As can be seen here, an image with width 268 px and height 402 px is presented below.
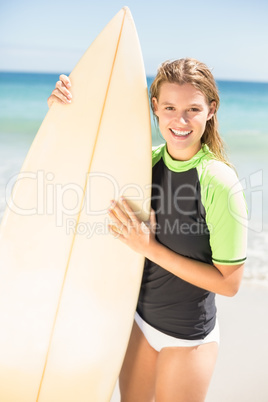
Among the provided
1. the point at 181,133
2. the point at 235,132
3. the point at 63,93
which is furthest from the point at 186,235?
the point at 235,132

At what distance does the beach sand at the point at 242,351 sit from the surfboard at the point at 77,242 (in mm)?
772

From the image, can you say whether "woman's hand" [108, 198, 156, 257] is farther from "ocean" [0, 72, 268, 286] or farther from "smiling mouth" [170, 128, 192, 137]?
"ocean" [0, 72, 268, 286]

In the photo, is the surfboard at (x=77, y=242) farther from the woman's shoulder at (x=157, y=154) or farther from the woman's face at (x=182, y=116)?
the woman's face at (x=182, y=116)

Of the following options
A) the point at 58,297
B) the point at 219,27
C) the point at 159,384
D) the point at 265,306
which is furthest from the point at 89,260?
the point at 219,27

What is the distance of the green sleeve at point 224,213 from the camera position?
1.29 m

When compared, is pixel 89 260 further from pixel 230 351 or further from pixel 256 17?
pixel 256 17

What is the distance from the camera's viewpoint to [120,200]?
5.38 feet

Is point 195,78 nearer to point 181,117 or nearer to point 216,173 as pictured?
point 181,117

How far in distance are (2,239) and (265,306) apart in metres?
2.20

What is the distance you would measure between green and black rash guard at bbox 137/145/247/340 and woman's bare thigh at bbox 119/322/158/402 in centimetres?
10

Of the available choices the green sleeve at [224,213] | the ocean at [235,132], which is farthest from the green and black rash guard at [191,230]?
the ocean at [235,132]

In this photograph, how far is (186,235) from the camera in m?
1.40

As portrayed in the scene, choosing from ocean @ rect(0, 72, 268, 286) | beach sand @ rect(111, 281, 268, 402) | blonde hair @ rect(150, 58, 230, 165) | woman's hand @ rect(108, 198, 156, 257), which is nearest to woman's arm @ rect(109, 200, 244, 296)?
woman's hand @ rect(108, 198, 156, 257)

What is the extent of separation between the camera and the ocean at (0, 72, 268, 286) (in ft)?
16.2
